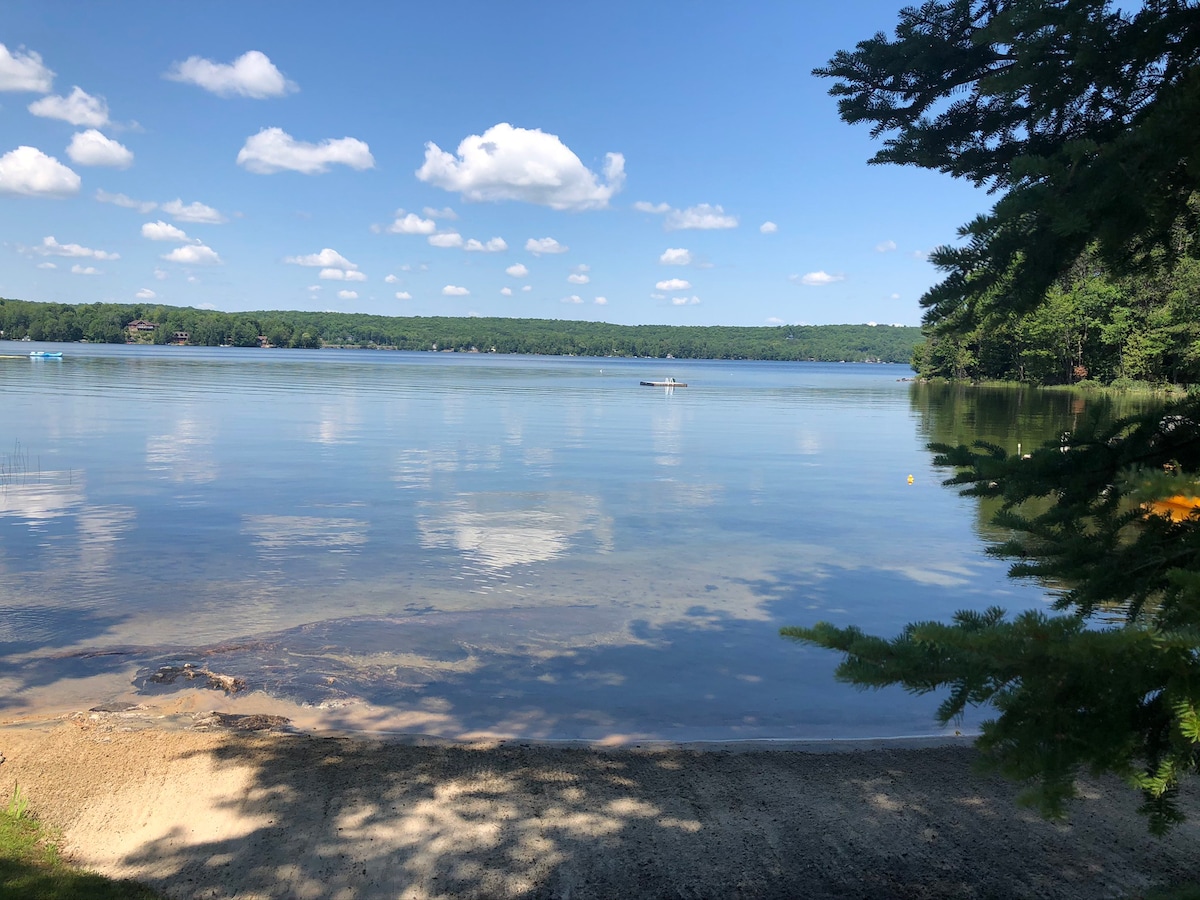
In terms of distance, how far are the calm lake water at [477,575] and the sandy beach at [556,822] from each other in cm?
134

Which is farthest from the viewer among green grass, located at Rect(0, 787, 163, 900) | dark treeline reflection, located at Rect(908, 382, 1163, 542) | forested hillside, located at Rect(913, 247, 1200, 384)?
forested hillside, located at Rect(913, 247, 1200, 384)

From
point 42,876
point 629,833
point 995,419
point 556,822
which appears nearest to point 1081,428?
point 629,833

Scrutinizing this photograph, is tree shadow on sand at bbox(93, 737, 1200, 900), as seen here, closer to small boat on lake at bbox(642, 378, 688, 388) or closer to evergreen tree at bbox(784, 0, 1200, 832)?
evergreen tree at bbox(784, 0, 1200, 832)

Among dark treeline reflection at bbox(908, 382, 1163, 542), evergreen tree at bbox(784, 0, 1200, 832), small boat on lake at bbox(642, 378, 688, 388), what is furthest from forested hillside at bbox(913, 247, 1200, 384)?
evergreen tree at bbox(784, 0, 1200, 832)

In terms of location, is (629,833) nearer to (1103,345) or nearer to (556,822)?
(556,822)

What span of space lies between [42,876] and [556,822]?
276 cm

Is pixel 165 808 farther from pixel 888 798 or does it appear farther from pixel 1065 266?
pixel 1065 266

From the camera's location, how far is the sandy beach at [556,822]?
5.16 m

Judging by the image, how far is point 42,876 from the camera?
486cm

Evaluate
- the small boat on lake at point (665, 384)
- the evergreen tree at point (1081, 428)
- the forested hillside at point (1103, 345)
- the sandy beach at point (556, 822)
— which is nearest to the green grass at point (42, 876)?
the sandy beach at point (556, 822)

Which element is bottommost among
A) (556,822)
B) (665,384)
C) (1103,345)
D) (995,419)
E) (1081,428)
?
(665,384)

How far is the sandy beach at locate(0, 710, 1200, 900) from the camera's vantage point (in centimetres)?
516

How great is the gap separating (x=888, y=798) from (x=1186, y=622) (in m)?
3.72

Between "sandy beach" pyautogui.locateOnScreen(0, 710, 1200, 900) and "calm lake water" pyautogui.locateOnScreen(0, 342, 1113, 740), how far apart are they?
134 cm
